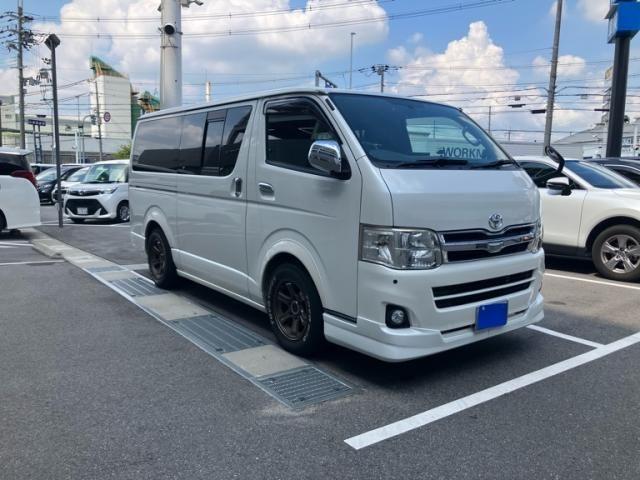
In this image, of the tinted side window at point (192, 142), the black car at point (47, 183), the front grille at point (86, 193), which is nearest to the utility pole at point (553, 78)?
the front grille at point (86, 193)

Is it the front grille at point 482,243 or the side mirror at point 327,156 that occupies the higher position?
the side mirror at point 327,156

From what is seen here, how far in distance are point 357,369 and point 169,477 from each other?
182 centimetres

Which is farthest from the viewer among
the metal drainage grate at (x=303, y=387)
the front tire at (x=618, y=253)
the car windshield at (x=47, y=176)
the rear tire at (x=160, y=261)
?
the car windshield at (x=47, y=176)

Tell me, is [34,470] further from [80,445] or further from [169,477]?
[169,477]

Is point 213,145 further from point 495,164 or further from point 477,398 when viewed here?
point 477,398

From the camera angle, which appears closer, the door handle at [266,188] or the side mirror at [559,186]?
the door handle at [266,188]

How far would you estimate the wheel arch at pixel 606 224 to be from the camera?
24.0 feet

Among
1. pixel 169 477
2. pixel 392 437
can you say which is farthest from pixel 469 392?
pixel 169 477

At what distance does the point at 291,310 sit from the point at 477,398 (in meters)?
1.64

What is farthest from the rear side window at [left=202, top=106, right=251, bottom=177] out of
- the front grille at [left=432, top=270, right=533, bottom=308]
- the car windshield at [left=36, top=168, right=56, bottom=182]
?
the car windshield at [left=36, top=168, right=56, bottom=182]

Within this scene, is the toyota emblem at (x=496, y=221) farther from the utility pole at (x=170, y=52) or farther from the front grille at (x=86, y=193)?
the front grille at (x=86, y=193)

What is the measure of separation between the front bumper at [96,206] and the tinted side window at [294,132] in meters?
11.7

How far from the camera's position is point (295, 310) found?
443cm

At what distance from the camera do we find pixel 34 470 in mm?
2807
